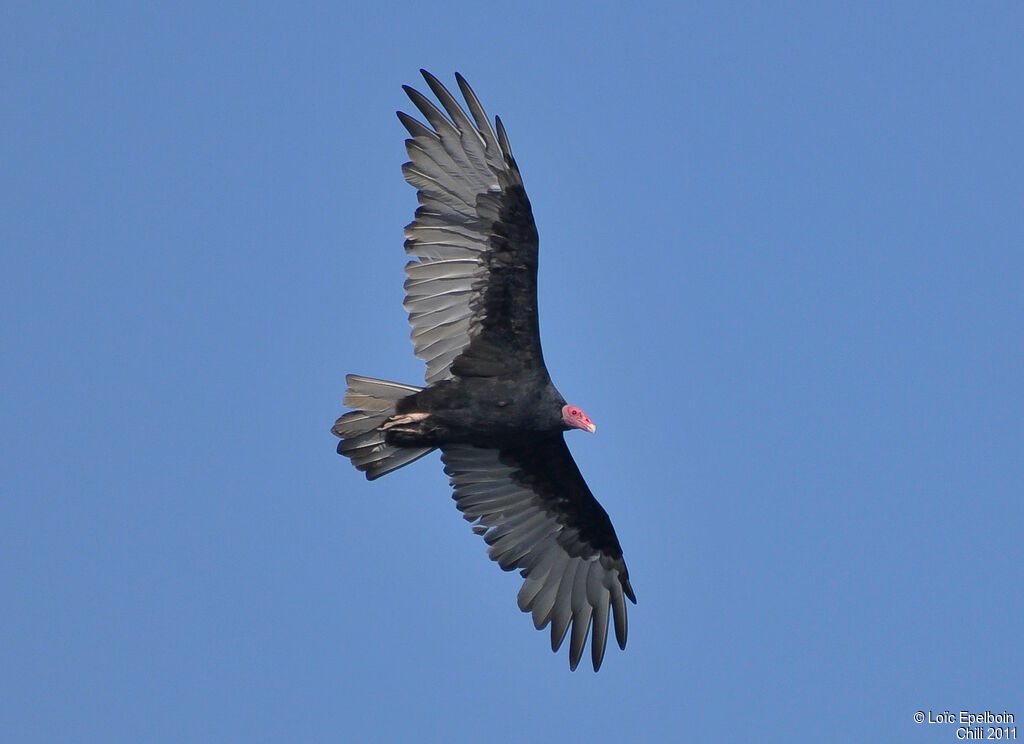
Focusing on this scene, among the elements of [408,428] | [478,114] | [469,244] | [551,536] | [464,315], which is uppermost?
[478,114]

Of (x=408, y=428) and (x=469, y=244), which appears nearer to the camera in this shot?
(x=469, y=244)

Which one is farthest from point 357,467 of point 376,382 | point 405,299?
point 405,299

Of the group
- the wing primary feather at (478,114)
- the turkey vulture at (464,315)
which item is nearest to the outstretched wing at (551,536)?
the turkey vulture at (464,315)

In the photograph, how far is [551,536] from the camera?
12938 millimetres

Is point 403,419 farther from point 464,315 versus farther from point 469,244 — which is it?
point 469,244

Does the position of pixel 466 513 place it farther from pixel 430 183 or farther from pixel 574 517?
pixel 430 183

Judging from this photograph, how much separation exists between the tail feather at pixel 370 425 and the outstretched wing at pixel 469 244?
0.54 metres

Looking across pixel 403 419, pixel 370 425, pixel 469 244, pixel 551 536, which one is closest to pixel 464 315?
pixel 469 244

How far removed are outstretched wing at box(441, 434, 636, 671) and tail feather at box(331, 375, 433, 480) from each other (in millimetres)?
805

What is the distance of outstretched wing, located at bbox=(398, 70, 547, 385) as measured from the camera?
11555 millimetres

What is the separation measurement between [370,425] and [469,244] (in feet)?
5.71

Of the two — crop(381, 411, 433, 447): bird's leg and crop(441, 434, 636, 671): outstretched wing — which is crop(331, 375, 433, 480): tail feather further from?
crop(441, 434, 636, 671): outstretched wing

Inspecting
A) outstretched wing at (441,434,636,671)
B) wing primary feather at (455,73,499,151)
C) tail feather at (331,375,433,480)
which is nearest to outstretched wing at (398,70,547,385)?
wing primary feather at (455,73,499,151)

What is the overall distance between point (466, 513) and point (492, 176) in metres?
3.14
